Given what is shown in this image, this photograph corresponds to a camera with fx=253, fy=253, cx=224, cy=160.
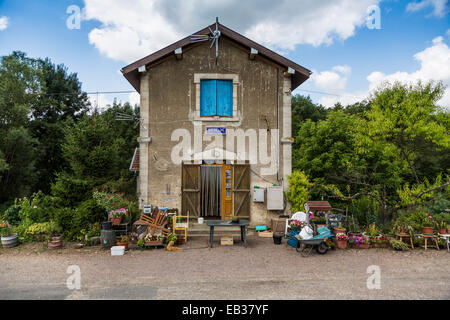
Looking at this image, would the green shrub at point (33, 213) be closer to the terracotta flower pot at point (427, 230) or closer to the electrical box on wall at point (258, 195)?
the electrical box on wall at point (258, 195)

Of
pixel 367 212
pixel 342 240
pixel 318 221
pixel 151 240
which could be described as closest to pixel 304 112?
pixel 367 212

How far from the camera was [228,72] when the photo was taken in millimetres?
9703

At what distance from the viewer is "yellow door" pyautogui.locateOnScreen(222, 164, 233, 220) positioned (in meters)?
9.65

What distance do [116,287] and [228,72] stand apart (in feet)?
25.8

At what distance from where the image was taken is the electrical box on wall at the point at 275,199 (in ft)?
30.8

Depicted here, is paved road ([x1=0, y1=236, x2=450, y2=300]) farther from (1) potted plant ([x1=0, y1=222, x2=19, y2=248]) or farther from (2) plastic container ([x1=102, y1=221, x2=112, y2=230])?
(2) plastic container ([x1=102, y1=221, x2=112, y2=230])

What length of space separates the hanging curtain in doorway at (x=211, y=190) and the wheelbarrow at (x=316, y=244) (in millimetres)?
3500

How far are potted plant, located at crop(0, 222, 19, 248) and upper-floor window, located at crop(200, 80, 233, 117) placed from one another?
738 cm

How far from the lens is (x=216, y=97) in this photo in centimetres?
970

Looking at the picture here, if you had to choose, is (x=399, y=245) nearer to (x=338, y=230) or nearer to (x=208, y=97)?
(x=338, y=230)

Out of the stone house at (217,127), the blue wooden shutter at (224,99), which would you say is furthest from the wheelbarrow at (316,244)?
the blue wooden shutter at (224,99)

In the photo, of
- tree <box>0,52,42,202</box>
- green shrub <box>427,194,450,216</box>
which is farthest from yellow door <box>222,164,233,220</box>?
tree <box>0,52,42,202</box>

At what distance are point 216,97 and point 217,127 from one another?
3.85 ft

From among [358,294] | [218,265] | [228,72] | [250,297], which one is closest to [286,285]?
[250,297]
